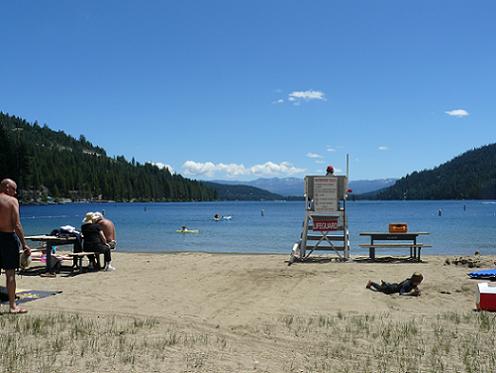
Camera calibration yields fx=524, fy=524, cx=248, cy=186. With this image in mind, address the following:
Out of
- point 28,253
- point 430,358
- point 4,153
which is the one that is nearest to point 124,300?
point 28,253

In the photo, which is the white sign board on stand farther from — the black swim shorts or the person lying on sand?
the black swim shorts

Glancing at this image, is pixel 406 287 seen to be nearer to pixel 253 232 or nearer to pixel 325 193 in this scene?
pixel 325 193

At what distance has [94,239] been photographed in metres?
13.5

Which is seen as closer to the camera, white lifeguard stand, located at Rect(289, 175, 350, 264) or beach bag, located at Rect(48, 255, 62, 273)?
beach bag, located at Rect(48, 255, 62, 273)

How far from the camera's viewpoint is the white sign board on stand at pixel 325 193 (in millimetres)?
15953

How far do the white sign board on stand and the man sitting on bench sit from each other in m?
6.36

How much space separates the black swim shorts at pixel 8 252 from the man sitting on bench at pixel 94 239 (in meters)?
5.07

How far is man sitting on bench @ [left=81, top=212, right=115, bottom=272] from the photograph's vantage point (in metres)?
13.3

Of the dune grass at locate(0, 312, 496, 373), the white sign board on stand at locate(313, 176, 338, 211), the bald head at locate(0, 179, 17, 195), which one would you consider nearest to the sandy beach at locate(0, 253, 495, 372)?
the dune grass at locate(0, 312, 496, 373)

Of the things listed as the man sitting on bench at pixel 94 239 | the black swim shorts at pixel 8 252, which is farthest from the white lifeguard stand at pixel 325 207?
the black swim shorts at pixel 8 252

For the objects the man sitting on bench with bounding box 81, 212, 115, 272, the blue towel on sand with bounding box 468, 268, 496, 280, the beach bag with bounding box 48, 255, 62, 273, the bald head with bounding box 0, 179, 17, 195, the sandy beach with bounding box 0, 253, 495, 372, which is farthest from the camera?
the man sitting on bench with bounding box 81, 212, 115, 272

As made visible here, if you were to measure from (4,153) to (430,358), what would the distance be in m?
101

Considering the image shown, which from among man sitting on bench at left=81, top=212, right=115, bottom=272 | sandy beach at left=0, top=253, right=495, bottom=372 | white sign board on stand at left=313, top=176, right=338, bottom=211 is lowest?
sandy beach at left=0, top=253, right=495, bottom=372

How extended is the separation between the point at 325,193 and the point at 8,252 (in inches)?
393
